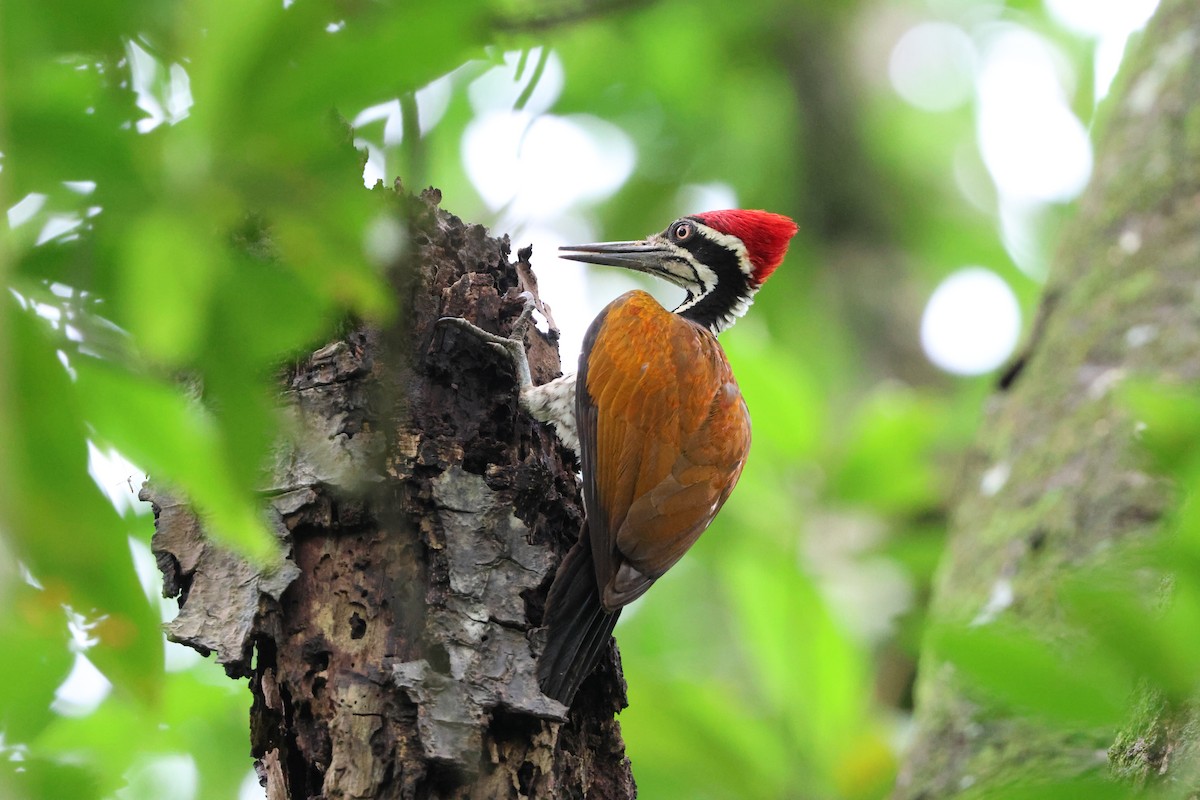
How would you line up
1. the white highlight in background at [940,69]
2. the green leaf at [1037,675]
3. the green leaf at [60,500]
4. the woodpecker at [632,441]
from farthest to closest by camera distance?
the white highlight in background at [940,69] → the woodpecker at [632,441] → the green leaf at [1037,675] → the green leaf at [60,500]

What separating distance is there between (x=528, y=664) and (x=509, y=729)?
0.14m

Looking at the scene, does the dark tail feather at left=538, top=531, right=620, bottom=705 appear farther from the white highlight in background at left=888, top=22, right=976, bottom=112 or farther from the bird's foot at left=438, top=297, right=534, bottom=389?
the white highlight in background at left=888, top=22, right=976, bottom=112

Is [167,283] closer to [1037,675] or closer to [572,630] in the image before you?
[1037,675]

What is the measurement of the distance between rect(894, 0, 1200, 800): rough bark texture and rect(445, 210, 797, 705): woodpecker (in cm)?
86

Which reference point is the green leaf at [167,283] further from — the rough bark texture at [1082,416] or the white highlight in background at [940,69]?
the white highlight in background at [940,69]

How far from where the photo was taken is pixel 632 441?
133 inches

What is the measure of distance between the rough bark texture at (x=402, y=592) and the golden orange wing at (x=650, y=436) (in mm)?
298

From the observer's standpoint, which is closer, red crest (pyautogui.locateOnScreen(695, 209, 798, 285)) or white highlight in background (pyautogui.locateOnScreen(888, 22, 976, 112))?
red crest (pyautogui.locateOnScreen(695, 209, 798, 285))

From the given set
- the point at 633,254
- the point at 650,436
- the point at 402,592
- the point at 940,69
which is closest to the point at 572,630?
the point at 402,592

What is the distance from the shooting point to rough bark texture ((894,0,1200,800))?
3.45 meters

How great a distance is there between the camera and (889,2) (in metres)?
8.75

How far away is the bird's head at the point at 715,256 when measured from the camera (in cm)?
438

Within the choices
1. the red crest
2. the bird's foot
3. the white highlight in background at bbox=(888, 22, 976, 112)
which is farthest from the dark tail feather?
the white highlight in background at bbox=(888, 22, 976, 112)

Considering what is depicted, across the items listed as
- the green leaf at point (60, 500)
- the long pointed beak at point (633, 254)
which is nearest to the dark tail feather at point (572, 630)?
the green leaf at point (60, 500)
